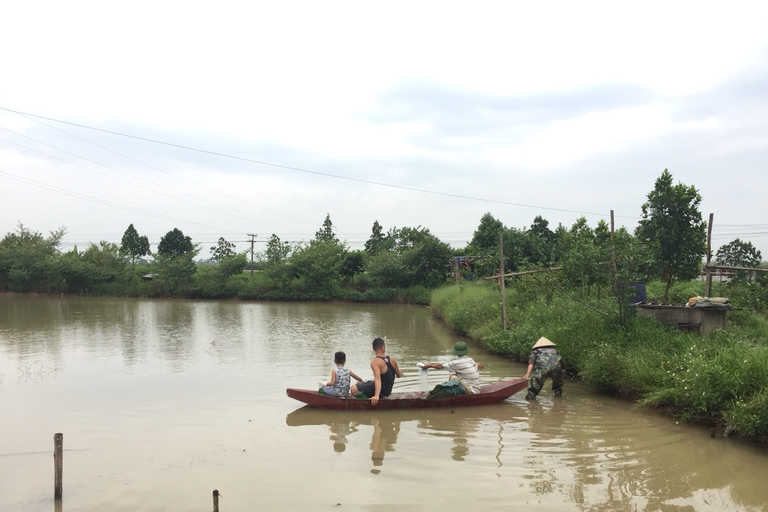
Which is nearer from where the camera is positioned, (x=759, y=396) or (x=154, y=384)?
(x=759, y=396)

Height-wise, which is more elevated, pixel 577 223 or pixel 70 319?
pixel 577 223

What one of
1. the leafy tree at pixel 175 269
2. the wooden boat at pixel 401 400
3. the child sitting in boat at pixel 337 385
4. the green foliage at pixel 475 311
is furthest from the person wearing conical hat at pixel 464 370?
the leafy tree at pixel 175 269

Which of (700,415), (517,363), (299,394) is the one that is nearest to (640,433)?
(700,415)

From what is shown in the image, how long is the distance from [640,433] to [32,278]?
147 feet

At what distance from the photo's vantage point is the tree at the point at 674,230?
43.5ft

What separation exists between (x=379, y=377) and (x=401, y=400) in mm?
524

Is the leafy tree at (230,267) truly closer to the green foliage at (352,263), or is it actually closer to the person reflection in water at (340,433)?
the green foliage at (352,263)

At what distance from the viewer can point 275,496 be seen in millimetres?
6012

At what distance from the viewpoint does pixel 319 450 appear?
7543 mm

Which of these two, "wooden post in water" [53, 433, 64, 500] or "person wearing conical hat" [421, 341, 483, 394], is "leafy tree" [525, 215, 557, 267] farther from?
"wooden post in water" [53, 433, 64, 500]

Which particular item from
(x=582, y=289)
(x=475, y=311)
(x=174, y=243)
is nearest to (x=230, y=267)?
(x=174, y=243)

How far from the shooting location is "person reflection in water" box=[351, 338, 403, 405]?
364 inches

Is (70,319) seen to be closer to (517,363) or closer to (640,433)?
(517,363)

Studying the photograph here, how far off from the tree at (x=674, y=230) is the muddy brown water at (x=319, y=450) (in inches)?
161
